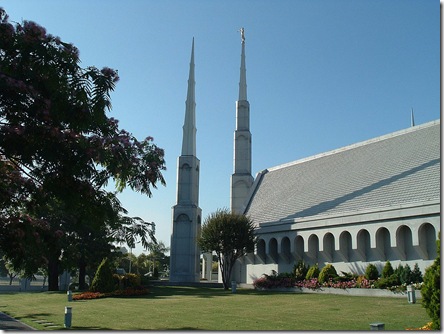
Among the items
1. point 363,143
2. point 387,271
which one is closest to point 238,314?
point 387,271

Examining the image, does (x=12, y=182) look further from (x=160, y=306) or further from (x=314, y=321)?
Answer: (x=160, y=306)

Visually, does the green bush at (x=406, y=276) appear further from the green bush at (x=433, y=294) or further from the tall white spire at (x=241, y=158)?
the tall white spire at (x=241, y=158)

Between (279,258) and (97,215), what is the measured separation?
29.8m

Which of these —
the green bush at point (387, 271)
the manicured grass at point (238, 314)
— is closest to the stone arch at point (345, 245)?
the green bush at point (387, 271)

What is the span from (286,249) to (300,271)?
4282 millimetres

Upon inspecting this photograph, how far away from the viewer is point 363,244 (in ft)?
105

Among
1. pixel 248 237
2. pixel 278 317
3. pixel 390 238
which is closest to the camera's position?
pixel 278 317

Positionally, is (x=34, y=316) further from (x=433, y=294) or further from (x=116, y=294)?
(x=433, y=294)

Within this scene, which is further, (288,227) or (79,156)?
(288,227)

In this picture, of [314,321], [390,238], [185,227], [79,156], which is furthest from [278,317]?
[185,227]

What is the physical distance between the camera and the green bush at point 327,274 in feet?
102

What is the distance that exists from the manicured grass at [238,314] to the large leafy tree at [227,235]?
8.52m

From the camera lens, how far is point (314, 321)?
17219 mm

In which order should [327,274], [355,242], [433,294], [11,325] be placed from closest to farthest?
[433,294] → [11,325] → [327,274] → [355,242]
